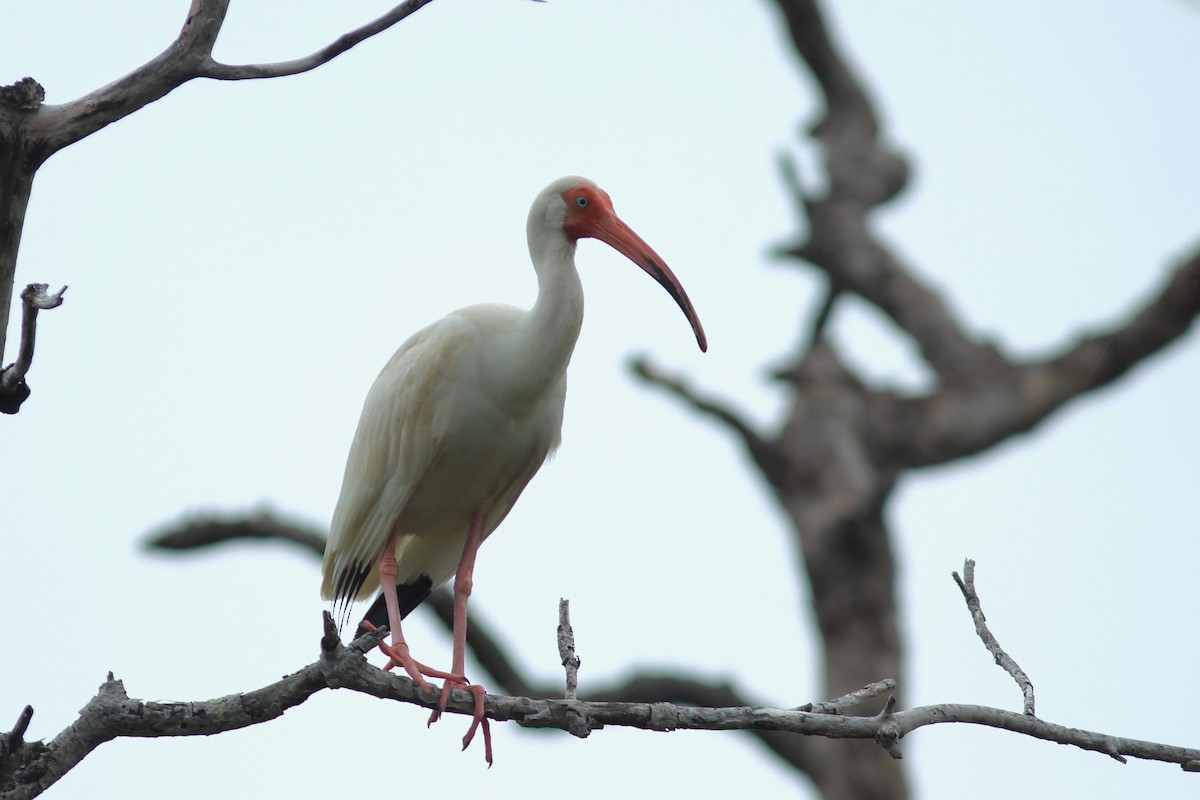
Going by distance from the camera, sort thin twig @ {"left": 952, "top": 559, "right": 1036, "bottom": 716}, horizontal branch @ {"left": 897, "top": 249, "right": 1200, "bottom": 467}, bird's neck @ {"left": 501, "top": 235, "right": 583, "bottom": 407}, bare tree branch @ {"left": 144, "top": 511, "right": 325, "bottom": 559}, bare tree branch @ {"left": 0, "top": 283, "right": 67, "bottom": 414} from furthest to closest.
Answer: horizontal branch @ {"left": 897, "top": 249, "right": 1200, "bottom": 467}, bare tree branch @ {"left": 144, "top": 511, "right": 325, "bottom": 559}, bird's neck @ {"left": 501, "top": 235, "right": 583, "bottom": 407}, thin twig @ {"left": 952, "top": 559, "right": 1036, "bottom": 716}, bare tree branch @ {"left": 0, "top": 283, "right": 67, "bottom": 414}

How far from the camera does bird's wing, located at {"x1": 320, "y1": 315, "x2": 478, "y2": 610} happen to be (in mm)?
6094

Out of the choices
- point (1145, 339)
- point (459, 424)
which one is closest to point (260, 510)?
point (459, 424)

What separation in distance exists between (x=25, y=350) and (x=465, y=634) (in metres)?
2.82

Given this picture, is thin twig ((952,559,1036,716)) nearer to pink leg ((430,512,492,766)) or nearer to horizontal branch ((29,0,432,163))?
pink leg ((430,512,492,766))

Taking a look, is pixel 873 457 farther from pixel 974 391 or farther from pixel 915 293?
pixel 915 293

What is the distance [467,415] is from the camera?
6.01m

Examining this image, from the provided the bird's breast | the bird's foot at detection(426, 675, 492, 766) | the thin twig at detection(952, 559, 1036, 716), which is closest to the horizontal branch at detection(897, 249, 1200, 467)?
the bird's breast

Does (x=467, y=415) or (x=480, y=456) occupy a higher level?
(x=467, y=415)

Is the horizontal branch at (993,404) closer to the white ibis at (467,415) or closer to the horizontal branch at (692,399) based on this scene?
the horizontal branch at (692,399)

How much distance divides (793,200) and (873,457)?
3.31 metres

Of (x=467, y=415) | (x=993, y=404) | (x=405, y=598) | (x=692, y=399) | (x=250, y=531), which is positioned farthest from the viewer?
(x=993, y=404)

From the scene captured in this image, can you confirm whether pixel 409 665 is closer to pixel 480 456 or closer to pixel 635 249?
pixel 480 456

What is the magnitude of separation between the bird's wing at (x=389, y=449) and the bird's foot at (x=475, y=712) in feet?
3.50

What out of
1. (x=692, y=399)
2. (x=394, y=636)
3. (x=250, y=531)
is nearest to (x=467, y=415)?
(x=394, y=636)
